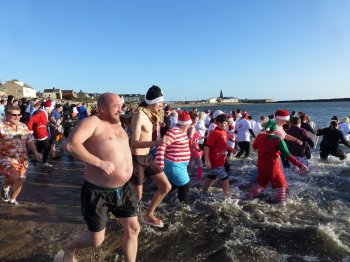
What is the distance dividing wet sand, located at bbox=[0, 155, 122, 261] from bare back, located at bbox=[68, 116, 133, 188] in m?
1.29

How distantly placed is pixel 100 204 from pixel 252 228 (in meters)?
2.77

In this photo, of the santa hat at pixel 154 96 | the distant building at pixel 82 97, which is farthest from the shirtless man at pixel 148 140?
the distant building at pixel 82 97

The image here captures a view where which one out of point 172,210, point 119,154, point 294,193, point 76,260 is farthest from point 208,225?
point 294,193

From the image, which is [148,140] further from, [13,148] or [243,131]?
[243,131]

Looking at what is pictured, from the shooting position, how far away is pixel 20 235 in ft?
14.3

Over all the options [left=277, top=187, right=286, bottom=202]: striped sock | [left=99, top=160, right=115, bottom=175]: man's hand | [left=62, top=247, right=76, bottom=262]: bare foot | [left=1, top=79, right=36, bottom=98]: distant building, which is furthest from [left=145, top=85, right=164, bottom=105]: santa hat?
[left=1, top=79, right=36, bottom=98]: distant building

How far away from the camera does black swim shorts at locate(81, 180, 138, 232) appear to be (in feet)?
9.90

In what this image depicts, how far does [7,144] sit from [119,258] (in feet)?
9.34

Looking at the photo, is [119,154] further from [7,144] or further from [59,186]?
[59,186]

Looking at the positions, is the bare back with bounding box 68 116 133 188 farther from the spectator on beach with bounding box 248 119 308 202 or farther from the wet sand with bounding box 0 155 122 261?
the spectator on beach with bounding box 248 119 308 202

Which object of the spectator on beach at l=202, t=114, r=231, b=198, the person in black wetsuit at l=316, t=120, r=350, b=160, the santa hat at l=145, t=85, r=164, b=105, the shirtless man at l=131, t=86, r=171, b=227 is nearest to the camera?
the shirtless man at l=131, t=86, r=171, b=227

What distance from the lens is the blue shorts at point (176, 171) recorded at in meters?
5.08

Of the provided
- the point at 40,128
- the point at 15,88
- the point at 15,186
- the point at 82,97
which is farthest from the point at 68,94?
the point at 15,186

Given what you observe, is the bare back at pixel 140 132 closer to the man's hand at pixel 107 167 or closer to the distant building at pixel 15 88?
the man's hand at pixel 107 167
